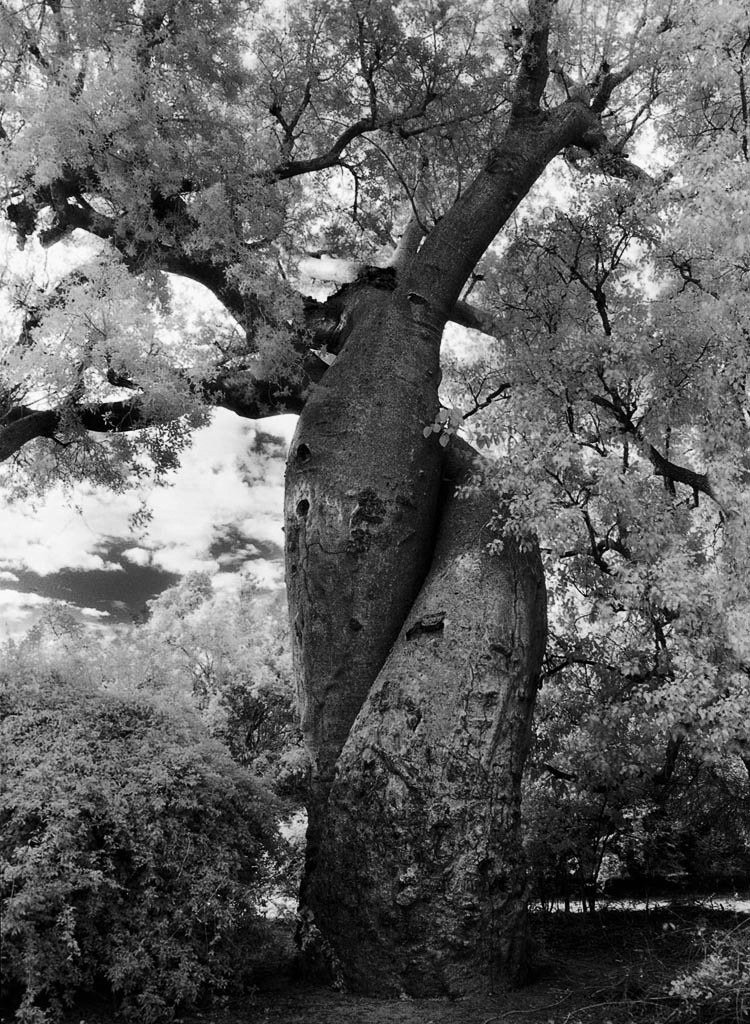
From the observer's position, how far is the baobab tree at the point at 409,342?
4188mm

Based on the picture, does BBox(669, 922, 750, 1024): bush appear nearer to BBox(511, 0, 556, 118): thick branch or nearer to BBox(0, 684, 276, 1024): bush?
BBox(0, 684, 276, 1024): bush

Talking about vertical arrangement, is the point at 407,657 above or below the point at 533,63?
below

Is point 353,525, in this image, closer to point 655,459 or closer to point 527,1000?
point 655,459

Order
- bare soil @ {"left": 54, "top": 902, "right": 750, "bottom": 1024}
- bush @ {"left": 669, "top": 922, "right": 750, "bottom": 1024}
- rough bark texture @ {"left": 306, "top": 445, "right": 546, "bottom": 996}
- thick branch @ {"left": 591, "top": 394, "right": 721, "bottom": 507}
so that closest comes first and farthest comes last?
bush @ {"left": 669, "top": 922, "right": 750, "bottom": 1024} < bare soil @ {"left": 54, "top": 902, "right": 750, "bottom": 1024} < rough bark texture @ {"left": 306, "top": 445, "right": 546, "bottom": 996} < thick branch @ {"left": 591, "top": 394, "right": 721, "bottom": 507}

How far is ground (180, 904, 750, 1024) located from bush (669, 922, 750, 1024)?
38 mm

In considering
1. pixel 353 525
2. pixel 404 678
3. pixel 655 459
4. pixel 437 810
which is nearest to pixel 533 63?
pixel 655 459

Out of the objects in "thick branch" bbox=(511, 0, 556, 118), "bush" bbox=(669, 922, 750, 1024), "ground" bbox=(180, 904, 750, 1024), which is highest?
"thick branch" bbox=(511, 0, 556, 118)

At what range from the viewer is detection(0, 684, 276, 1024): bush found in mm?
3176

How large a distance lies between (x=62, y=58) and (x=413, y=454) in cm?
447

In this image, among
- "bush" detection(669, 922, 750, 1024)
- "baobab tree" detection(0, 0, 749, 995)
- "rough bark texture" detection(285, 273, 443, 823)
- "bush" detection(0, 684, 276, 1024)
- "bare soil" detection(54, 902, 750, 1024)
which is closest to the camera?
"bush" detection(669, 922, 750, 1024)

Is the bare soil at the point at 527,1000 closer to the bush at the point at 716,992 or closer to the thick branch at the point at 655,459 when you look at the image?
the bush at the point at 716,992

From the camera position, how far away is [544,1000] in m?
3.79

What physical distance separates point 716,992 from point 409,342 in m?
4.45

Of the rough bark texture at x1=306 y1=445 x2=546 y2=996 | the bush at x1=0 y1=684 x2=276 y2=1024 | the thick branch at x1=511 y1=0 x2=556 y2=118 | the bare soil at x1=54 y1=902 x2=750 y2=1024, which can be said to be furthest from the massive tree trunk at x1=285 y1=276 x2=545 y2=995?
the thick branch at x1=511 y1=0 x2=556 y2=118
